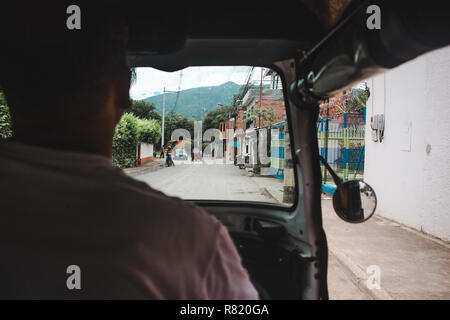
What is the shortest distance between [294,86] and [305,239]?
891mm

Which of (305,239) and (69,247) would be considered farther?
(305,239)

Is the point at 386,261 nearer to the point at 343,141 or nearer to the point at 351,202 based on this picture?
the point at 351,202

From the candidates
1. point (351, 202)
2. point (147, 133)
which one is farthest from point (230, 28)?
point (147, 133)

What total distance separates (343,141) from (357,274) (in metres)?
7.16

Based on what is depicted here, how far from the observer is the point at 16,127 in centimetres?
92

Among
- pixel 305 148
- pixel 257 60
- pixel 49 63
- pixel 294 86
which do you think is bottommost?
pixel 305 148

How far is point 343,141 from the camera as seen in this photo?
447 inches

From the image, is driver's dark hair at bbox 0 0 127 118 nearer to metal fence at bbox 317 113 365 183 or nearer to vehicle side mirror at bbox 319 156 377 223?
vehicle side mirror at bbox 319 156 377 223

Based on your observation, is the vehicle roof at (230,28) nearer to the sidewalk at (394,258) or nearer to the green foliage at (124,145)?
the green foliage at (124,145)

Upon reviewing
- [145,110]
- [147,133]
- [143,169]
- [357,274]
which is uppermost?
[145,110]

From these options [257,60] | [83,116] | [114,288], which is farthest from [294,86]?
[114,288]

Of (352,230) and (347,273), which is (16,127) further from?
(352,230)

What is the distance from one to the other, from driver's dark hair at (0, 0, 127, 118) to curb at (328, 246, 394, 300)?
4.09 metres

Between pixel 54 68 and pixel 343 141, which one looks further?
pixel 343 141
